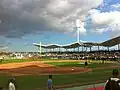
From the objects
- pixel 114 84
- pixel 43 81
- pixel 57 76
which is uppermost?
pixel 114 84

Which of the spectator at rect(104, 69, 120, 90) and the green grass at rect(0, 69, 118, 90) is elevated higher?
the spectator at rect(104, 69, 120, 90)

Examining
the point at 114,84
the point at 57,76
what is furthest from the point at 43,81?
the point at 114,84

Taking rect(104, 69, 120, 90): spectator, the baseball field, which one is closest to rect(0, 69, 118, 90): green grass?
the baseball field

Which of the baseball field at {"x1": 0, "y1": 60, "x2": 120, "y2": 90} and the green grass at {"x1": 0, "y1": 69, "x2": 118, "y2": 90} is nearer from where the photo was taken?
the green grass at {"x1": 0, "y1": 69, "x2": 118, "y2": 90}

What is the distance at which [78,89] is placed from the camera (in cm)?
2014

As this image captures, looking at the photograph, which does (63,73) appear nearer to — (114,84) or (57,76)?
(57,76)

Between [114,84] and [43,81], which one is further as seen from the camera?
[43,81]

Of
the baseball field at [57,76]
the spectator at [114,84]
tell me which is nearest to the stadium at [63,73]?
the baseball field at [57,76]

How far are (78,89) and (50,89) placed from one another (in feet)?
9.42

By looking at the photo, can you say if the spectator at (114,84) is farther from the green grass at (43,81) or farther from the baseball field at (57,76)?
the green grass at (43,81)

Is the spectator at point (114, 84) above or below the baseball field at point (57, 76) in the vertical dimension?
above

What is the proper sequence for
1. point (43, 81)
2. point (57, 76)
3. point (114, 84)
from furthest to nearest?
point (57, 76) < point (43, 81) < point (114, 84)

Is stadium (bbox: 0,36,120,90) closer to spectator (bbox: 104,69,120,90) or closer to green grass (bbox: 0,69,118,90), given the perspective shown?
green grass (bbox: 0,69,118,90)

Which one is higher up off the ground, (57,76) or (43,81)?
(57,76)
